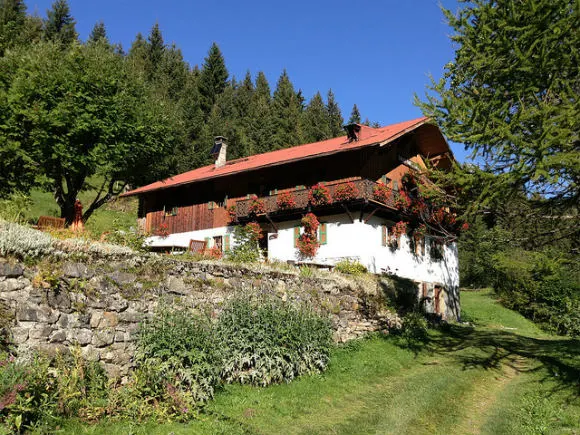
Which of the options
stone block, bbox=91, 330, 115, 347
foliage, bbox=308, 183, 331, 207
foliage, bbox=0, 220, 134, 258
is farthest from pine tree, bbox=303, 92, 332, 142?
stone block, bbox=91, 330, 115, 347

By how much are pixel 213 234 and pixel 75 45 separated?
11553mm

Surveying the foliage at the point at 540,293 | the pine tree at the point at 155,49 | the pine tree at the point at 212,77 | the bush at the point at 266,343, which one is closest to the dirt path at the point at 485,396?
the bush at the point at 266,343

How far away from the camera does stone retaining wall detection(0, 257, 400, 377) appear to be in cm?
815

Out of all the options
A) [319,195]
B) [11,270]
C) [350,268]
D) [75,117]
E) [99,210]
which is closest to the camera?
[11,270]

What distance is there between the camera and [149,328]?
9.45 metres

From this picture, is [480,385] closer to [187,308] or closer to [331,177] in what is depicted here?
[187,308]

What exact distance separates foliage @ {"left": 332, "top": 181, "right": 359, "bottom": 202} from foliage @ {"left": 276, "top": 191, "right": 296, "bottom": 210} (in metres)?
2.41

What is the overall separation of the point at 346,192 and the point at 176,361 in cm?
1410

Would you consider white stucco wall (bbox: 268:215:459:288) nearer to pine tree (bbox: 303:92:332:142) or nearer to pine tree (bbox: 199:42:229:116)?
pine tree (bbox: 303:92:332:142)

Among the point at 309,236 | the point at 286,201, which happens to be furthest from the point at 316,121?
the point at 309,236

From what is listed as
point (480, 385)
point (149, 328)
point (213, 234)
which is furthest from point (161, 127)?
point (480, 385)

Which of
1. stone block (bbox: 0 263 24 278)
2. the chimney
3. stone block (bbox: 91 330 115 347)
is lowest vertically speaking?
stone block (bbox: 91 330 115 347)

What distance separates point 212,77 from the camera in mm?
76875

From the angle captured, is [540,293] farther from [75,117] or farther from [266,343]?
[75,117]
